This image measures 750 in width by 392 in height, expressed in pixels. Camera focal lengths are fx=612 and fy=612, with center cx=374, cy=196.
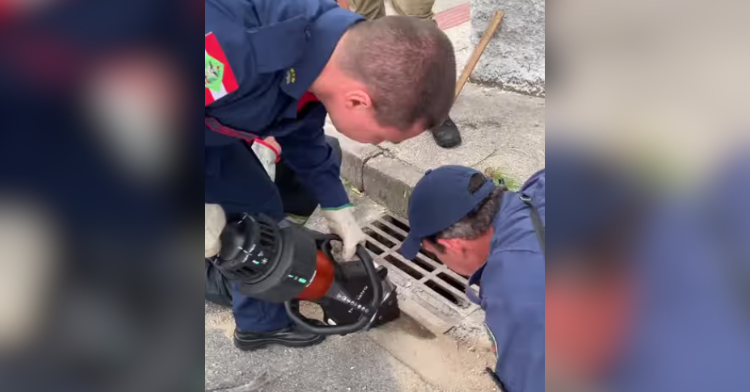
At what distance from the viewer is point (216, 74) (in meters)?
1.61

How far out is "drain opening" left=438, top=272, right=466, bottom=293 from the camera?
2.70 metres

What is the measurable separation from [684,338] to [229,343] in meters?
2.11

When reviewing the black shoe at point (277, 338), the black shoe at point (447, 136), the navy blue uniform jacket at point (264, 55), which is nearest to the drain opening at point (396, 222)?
the black shoe at point (447, 136)

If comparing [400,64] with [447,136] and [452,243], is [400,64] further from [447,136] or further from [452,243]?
[447,136]

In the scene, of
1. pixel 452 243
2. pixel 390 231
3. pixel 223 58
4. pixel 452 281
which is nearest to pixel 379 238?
pixel 390 231

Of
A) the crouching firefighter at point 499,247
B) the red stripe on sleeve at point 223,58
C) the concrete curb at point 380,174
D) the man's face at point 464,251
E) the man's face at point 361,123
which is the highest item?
the red stripe on sleeve at point 223,58

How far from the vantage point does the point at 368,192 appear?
330cm

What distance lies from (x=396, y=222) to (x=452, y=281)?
510 millimetres

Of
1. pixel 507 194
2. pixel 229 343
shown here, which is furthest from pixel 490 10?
pixel 229 343

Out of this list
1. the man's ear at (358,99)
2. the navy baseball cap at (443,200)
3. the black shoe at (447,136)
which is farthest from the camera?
the black shoe at (447,136)

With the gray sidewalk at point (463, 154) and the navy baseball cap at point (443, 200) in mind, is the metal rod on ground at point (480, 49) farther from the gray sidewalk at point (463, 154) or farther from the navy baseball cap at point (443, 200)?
the navy baseball cap at point (443, 200)

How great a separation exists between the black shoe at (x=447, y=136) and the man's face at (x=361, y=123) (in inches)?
54.4

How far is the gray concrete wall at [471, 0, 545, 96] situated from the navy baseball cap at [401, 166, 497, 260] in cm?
191

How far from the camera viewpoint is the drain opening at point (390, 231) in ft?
9.88
